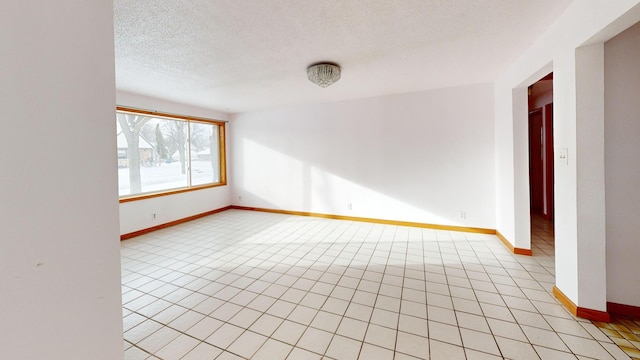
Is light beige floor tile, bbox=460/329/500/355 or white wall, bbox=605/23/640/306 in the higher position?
white wall, bbox=605/23/640/306

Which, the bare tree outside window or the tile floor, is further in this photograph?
the bare tree outside window

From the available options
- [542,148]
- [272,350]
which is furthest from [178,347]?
[542,148]

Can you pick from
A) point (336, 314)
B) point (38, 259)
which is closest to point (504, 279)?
point (336, 314)

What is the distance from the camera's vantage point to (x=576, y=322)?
187cm

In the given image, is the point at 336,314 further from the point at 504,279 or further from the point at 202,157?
the point at 202,157

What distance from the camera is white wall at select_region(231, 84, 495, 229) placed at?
A: 3988 millimetres

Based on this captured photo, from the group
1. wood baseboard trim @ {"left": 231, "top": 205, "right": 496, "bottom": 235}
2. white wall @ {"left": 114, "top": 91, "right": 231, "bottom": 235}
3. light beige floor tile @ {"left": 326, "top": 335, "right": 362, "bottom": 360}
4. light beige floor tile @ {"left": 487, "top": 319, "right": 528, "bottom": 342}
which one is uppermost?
white wall @ {"left": 114, "top": 91, "right": 231, "bottom": 235}

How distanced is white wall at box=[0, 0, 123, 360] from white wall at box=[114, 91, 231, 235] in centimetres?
396

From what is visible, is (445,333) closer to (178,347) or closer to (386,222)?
(178,347)

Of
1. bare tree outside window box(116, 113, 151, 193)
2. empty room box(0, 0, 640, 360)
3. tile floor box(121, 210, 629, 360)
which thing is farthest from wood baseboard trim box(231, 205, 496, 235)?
bare tree outside window box(116, 113, 151, 193)

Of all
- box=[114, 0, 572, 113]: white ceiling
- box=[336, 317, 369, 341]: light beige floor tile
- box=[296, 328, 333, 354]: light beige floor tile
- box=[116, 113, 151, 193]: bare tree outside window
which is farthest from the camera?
box=[116, 113, 151, 193]: bare tree outside window

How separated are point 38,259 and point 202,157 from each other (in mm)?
5427

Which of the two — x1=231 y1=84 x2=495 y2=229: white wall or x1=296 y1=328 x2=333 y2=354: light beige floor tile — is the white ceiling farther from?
x1=296 y1=328 x2=333 y2=354: light beige floor tile

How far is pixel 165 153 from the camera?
16.0 feet
